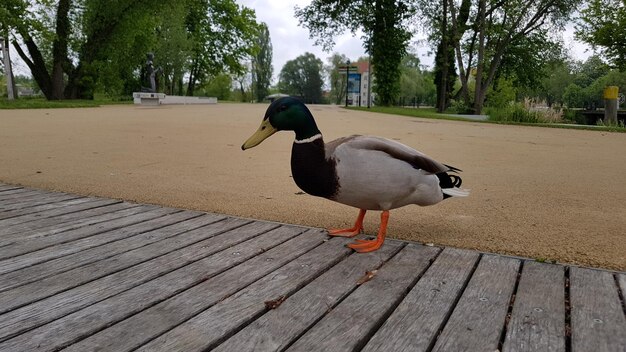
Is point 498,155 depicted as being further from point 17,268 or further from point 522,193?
point 17,268

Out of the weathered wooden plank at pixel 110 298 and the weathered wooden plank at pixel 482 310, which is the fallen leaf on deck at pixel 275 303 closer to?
the weathered wooden plank at pixel 110 298

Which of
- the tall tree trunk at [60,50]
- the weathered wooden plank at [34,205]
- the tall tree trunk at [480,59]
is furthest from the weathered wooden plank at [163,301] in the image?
the tall tree trunk at [60,50]

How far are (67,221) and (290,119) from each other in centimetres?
170

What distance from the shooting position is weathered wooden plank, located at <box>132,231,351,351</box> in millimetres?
1524

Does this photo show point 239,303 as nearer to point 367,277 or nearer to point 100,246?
point 367,277

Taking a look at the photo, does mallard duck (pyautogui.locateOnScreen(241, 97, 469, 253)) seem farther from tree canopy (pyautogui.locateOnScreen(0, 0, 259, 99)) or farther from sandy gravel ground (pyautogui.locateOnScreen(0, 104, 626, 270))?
tree canopy (pyautogui.locateOnScreen(0, 0, 259, 99))

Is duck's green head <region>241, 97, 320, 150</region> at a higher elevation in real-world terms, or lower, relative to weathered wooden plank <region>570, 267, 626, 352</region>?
higher

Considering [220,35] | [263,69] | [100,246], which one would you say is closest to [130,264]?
[100,246]

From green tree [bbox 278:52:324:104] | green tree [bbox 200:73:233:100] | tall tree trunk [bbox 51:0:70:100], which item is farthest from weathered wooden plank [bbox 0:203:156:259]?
green tree [bbox 278:52:324:104]

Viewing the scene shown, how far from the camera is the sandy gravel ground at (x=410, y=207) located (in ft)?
9.77

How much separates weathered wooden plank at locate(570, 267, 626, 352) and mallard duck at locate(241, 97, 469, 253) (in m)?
0.86

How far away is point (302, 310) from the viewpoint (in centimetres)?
177

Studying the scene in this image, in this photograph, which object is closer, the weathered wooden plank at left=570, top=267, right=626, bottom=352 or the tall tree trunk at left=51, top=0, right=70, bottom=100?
the weathered wooden plank at left=570, top=267, right=626, bottom=352

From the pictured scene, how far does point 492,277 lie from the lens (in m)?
2.13
